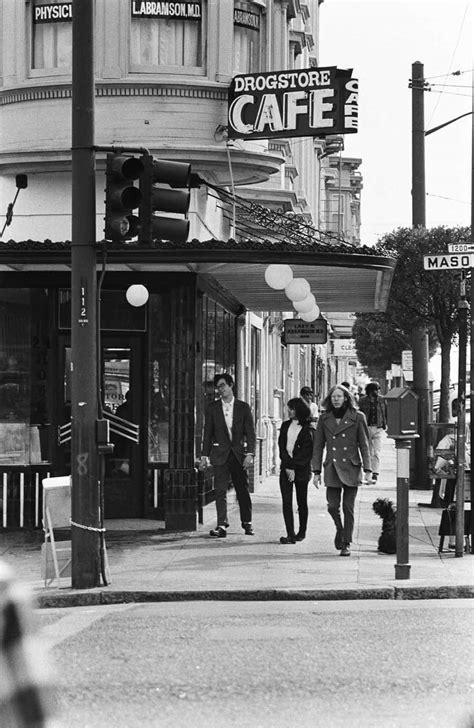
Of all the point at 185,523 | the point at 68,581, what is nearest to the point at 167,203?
the point at 68,581

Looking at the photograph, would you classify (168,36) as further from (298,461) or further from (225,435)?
(298,461)

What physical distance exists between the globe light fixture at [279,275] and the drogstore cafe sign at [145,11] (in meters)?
3.99

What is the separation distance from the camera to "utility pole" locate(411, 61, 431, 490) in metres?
22.9

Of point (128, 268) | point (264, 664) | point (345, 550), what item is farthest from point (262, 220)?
point (264, 664)

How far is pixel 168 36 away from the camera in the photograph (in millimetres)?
16453

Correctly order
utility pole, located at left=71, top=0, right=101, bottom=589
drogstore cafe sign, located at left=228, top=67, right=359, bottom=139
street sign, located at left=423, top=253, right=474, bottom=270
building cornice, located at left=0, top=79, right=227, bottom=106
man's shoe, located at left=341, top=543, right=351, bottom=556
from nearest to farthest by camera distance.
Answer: utility pole, located at left=71, top=0, right=101, bottom=589 → street sign, located at left=423, top=253, right=474, bottom=270 → man's shoe, located at left=341, top=543, right=351, bottom=556 → drogstore cafe sign, located at left=228, top=67, right=359, bottom=139 → building cornice, located at left=0, top=79, right=227, bottom=106

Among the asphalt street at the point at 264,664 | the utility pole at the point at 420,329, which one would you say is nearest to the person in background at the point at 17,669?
the asphalt street at the point at 264,664

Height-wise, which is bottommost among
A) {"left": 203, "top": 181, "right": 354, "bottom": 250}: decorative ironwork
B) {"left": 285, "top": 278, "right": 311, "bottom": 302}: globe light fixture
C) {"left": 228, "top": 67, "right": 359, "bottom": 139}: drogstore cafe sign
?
{"left": 285, "top": 278, "right": 311, "bottom": 302}: globe light fixture

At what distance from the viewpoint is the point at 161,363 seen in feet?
51.8

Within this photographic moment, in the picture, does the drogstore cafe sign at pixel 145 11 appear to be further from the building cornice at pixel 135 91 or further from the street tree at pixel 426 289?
the street tree at pixel 426 289

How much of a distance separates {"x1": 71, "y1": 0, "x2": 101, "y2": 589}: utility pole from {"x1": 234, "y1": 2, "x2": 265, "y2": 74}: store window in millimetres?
6405

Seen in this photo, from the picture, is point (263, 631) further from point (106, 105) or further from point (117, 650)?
point (106, 105)

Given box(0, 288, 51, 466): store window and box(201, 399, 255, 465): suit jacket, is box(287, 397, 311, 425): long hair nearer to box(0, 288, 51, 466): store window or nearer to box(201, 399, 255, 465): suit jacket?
box(201, 399, 255, 465): suit jacket

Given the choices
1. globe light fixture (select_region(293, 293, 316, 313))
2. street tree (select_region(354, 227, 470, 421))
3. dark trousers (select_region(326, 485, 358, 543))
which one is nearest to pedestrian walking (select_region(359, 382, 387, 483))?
street tree (select_region(354, 227, 470, 421))
